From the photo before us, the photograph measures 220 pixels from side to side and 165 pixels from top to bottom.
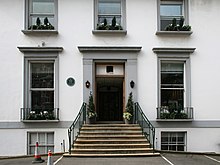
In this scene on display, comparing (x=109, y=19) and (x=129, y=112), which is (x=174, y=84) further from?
(x=109, y=19)

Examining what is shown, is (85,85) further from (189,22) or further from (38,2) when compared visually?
(189,22)

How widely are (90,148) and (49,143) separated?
9.25 feet

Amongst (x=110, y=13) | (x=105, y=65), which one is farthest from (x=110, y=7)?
(x=105, y=65)

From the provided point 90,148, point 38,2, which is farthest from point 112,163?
point 38,2

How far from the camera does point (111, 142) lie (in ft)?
40.1

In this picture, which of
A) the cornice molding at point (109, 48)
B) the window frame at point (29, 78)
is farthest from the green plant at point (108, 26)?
the window frame at point (29, 78)

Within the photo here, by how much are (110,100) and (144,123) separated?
273 cm

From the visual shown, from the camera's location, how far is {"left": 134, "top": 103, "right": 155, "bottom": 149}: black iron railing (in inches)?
509

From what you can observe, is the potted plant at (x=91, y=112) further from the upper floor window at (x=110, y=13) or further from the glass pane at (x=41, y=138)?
the upper floor window at (x=110, y=13)

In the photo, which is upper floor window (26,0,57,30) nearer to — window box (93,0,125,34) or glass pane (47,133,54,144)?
window box (93,0,125,34)

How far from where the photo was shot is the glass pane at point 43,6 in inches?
572

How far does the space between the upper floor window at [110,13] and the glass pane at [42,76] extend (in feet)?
10.0

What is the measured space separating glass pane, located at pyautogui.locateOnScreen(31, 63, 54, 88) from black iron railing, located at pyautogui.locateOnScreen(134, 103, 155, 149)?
4132mm

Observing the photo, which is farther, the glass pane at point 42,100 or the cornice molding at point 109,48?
the glass pane at point 42,100
